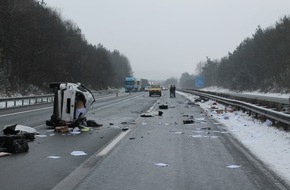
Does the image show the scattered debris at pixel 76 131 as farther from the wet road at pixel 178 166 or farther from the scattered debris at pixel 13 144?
the scattered debris at pixel 13 144

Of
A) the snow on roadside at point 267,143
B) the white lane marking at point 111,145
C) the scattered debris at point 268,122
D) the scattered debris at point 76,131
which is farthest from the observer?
the scattered debris at point 268,122

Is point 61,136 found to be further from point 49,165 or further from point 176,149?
point 49,165

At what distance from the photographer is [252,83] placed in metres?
98.6

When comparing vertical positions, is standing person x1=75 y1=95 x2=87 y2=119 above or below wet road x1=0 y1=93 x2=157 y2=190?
above

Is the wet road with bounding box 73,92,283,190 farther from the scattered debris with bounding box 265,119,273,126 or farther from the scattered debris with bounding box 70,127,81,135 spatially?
the scattered debris with bounding box 265,119,273,126

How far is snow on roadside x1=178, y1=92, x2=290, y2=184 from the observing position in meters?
9.21

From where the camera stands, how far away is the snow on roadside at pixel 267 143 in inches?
363

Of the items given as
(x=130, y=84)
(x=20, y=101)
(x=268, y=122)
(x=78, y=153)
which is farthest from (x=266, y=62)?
(x=78, y=153)

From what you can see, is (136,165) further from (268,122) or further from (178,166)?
(268,122)

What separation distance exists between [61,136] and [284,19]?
75646 mm

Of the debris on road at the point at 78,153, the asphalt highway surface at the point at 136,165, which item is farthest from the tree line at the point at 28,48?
the debris on road at the point at 78,153

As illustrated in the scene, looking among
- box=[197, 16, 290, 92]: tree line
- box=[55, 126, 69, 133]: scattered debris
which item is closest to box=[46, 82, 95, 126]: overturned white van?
box=[55, 126, 69, 133]: scattered debris

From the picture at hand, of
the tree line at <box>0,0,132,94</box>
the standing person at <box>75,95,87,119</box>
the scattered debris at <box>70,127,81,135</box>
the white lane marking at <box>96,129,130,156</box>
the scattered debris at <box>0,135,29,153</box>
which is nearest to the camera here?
the scattered debris at <box>0,135,29,153</box>

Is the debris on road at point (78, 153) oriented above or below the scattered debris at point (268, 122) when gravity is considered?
below
